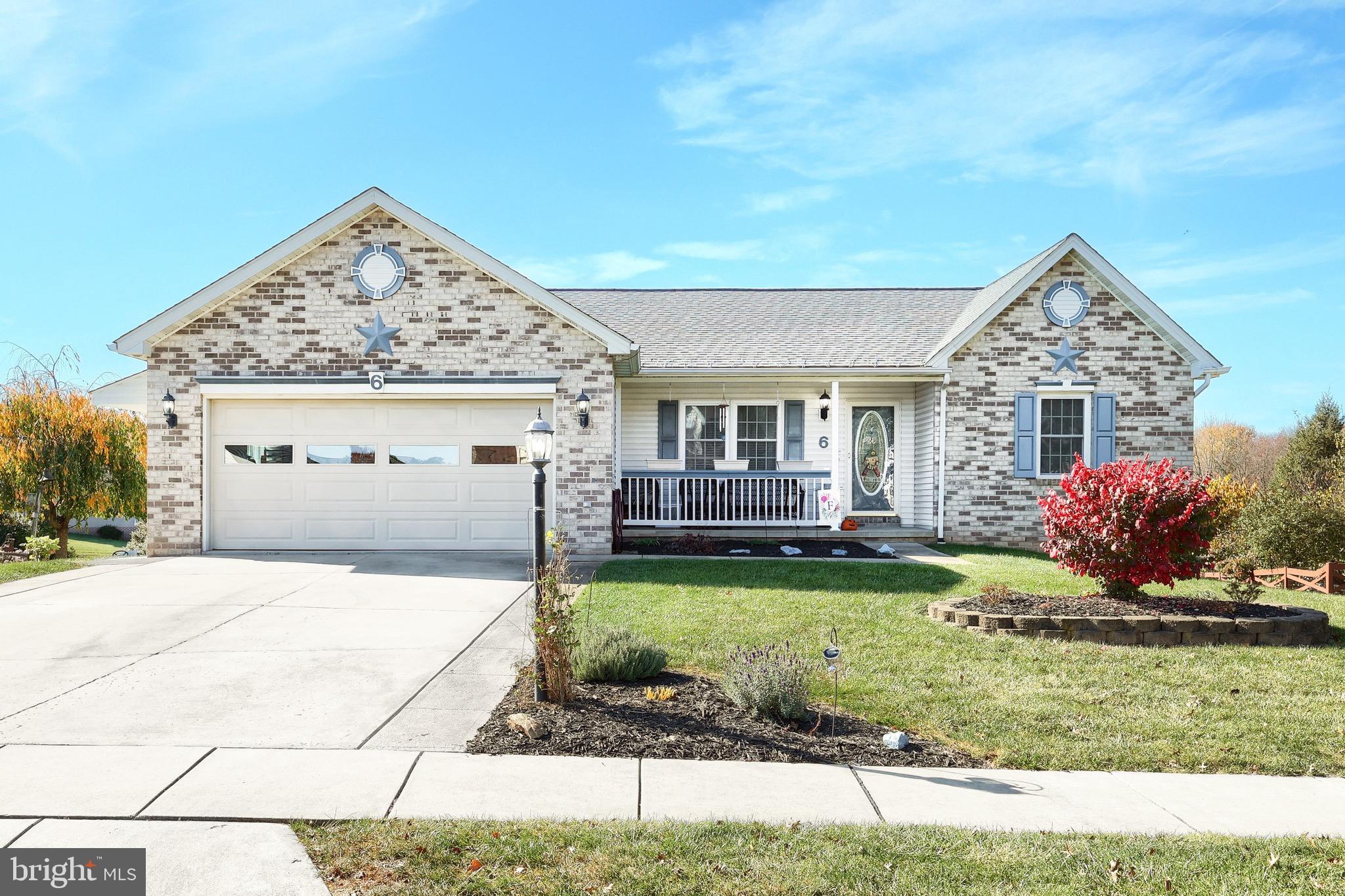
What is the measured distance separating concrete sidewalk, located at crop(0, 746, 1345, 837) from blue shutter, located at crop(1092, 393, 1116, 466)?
1152cm

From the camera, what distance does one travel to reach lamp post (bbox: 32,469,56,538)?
1586cm

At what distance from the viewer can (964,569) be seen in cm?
1237

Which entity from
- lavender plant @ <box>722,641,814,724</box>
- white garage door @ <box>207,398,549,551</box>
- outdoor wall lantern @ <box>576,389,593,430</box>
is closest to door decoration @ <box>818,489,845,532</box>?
outdoor wall lantern @ <box>576,389,593,430</box>

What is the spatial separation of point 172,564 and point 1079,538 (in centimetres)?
1231

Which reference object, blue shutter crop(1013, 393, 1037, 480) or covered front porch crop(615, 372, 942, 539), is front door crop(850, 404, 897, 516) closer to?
covered front porch crop(615, 372, 942, 539)

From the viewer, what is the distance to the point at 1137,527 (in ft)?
29.2

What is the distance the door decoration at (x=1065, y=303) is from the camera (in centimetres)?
1570

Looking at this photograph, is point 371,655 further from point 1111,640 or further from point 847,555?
point 847,555

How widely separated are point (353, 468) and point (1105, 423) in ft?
44.0

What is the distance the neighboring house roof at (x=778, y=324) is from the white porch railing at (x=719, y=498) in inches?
82.9

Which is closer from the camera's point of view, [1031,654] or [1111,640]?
[1031,654]

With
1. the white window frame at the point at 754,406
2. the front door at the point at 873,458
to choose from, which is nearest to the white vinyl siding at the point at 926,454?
the front door at the point at 873,458

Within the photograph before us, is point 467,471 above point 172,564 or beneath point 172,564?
above

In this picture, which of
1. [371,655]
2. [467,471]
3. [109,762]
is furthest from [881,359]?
[109,762]
